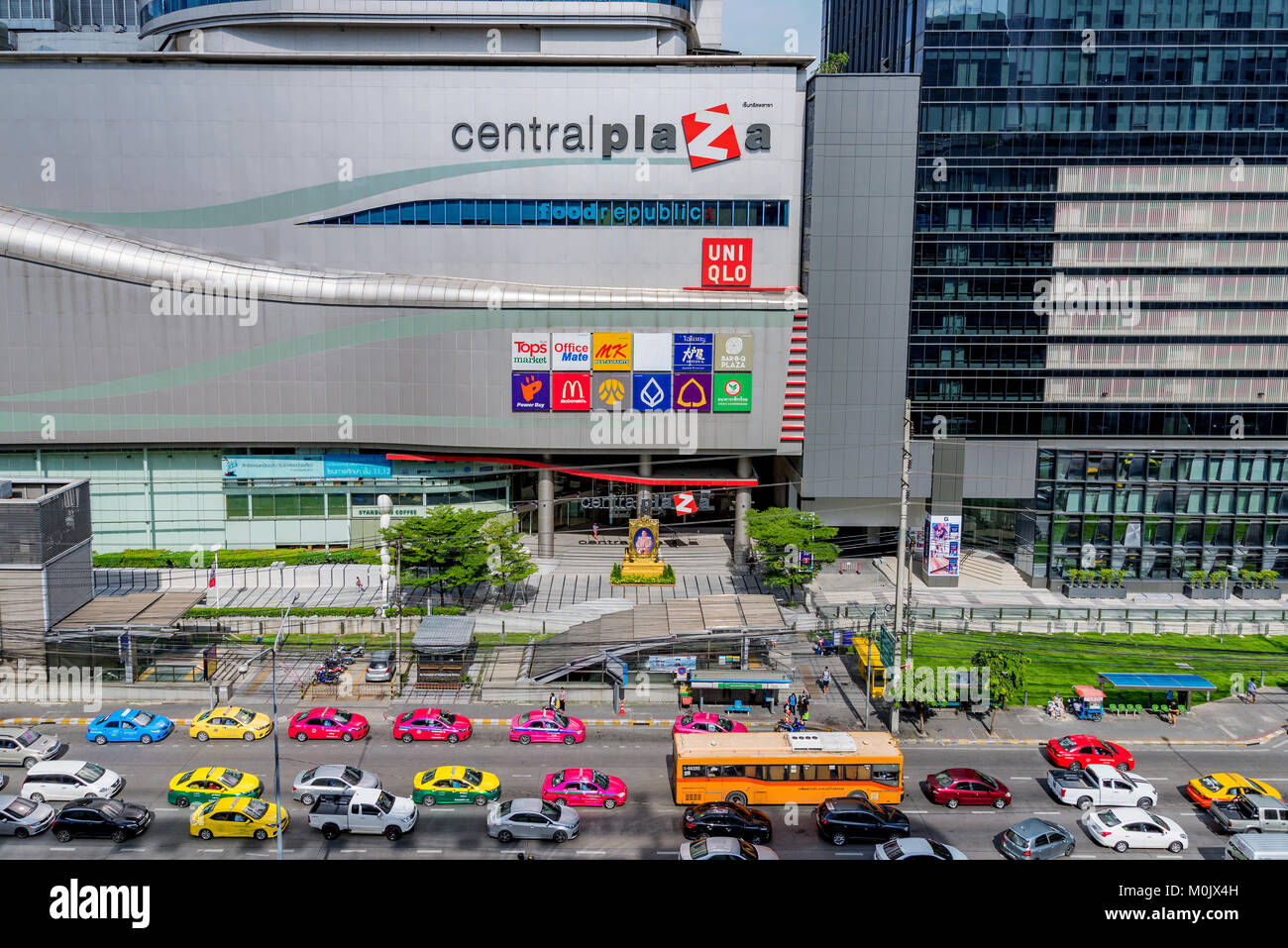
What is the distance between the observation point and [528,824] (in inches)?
1508

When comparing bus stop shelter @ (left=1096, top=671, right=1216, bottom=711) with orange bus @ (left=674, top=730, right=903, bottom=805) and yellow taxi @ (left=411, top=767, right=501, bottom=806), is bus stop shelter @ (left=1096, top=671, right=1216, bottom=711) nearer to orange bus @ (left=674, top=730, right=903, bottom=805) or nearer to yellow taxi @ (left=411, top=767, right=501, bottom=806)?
orange bus @ (left=674, top=730, right=903, bottom=805)

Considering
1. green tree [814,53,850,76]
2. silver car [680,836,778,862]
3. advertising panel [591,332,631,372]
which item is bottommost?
silver car [680,836,778,862]

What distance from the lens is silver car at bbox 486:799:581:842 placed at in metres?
38.3

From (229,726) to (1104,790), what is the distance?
123 ft

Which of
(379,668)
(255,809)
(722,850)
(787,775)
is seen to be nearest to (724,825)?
(787,775)

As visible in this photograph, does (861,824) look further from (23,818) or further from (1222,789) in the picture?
(23,818)

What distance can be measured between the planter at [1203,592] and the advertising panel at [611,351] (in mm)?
39636

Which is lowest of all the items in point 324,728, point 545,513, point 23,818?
point 23,818

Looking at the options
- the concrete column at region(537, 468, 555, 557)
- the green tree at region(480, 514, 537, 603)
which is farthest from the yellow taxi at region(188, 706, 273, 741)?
the concrete column at region(537, 468, 555, 557)

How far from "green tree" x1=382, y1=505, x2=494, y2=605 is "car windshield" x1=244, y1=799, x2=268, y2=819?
22.1 meters

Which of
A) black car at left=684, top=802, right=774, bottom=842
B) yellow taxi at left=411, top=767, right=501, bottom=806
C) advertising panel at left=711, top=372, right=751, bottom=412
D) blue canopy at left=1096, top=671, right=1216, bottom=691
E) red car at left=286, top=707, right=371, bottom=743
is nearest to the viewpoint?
black car at left=684, top=802, right=774, bottom=842

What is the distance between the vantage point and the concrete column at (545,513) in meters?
72.2
